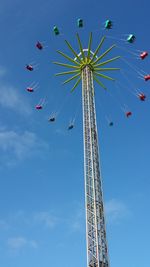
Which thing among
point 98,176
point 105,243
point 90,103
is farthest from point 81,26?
point 105,243

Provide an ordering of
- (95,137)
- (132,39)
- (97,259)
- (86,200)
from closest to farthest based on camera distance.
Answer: (97,259), (86,200), (95,137), (132,39)

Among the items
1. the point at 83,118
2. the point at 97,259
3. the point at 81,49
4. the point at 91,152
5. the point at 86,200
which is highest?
the point at 81,49

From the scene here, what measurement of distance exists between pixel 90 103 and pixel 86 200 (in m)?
9.60

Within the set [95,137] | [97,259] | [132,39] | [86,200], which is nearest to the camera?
[97,259]

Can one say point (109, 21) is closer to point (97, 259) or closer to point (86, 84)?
point (86, 84)

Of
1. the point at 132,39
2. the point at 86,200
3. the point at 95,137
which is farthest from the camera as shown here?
the point at 132,39

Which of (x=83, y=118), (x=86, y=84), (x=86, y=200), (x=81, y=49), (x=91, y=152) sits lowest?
(x=86, y=200)

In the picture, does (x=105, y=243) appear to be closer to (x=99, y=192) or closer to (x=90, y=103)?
(x=99, y=192)

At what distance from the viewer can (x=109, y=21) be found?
4112 centimetres

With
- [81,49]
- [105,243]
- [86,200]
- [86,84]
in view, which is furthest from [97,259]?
[81,49]

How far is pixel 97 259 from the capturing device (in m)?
32.2

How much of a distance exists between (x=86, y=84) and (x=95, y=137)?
6347 mm

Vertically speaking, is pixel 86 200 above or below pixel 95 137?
below

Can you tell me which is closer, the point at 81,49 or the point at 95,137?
the point at 95,137
